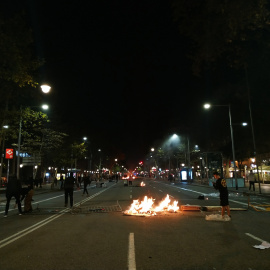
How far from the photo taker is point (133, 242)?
7.48m

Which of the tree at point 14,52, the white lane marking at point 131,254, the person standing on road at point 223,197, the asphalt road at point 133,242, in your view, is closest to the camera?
the white lane marking at point 131,254

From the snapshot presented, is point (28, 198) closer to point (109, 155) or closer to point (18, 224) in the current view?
point (18, 224)

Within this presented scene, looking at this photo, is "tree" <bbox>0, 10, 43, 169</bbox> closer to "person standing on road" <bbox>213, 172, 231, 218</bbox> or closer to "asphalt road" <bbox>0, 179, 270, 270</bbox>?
"asphalt road" <bbox>0, 179, 270, 270</bbox>

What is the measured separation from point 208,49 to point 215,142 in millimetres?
38785

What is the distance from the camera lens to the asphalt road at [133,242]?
570 cm

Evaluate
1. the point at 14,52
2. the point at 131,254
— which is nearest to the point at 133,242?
the point at 131,254

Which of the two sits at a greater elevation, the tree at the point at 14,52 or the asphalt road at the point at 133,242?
the tree at the point at 14,52

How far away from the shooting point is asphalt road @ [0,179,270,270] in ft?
18.7

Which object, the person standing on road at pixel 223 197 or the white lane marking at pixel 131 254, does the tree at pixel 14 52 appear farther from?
the person standing on road at pixel 223 197

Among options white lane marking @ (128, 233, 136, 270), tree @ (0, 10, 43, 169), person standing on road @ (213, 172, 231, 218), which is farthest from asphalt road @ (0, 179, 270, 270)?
tree @ (0, 10, 43, 169)

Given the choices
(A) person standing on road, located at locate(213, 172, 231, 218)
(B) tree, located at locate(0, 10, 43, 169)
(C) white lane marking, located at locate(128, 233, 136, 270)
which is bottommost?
(C) white lane marking, located at locate(128, 233, 136, 270)

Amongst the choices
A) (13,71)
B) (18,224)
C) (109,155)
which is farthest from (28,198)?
(109,155)

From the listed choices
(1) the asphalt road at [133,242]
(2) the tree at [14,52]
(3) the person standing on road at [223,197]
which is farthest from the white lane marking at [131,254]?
(2) the tree at [14,52]

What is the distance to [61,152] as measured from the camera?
40188 mm
